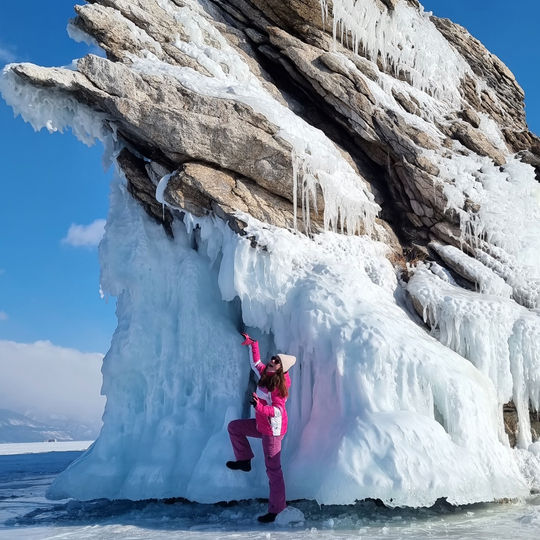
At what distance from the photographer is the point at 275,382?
24.7 feet

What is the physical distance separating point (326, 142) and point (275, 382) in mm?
6757

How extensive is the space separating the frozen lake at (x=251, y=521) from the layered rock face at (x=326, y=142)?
109 inches

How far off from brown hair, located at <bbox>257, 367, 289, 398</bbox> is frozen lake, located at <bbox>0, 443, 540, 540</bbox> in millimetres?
1586

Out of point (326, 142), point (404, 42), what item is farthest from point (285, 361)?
point (404, 42)

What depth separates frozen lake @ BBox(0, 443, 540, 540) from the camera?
20.7ft

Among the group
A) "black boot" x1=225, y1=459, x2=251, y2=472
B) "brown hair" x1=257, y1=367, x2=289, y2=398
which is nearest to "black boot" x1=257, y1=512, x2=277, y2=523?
"black boot" x1=225, y1=459, x2=251, y2=472

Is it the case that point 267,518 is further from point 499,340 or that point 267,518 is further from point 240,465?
point 499,340

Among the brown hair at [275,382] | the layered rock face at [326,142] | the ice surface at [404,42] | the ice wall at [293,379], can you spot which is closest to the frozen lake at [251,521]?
the ice wall at [293,379]

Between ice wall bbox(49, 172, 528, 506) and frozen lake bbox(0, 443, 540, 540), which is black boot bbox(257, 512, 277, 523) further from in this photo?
ice wall bbox(49, 172, 528, 506)

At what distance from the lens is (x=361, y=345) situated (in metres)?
8.33

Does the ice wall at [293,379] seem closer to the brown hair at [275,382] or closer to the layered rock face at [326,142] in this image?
the layered rock face at [326,142]

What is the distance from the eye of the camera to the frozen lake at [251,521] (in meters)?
6.32

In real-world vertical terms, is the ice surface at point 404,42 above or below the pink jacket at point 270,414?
above

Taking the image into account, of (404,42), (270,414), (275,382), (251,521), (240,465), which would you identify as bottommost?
(251,521)
